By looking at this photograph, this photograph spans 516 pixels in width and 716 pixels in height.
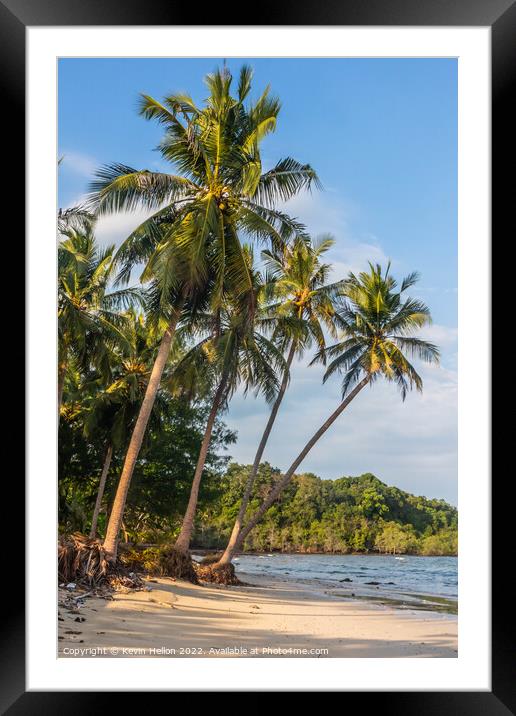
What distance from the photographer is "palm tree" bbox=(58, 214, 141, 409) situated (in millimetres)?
8477

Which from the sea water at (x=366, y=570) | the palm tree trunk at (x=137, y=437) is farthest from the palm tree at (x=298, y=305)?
the sea water at (x=366, y=570)

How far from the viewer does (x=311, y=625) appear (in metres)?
7.87

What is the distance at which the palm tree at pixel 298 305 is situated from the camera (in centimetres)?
980

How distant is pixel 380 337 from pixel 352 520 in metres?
5.79

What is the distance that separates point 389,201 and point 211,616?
6.40 m

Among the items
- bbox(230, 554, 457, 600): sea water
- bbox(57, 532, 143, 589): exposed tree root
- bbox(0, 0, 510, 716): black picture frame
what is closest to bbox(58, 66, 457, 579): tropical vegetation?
bbox(57, 532, 143, 589): exposed tree root

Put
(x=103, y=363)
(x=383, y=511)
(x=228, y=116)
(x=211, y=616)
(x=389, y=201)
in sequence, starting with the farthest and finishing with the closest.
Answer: (x=383, y=511)
(x=389, y=201)
(x=103, y=363)
(x=211, y=616)
(x=228, y=116)

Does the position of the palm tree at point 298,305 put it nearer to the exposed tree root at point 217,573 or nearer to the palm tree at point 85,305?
the exposed tree root at point 217,573

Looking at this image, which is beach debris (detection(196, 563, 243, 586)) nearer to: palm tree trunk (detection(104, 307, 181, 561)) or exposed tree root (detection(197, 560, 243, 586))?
exposed tree root (detection(197, 560, 243, 586))

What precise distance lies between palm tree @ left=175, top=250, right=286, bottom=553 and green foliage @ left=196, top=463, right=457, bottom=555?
5.24 meters

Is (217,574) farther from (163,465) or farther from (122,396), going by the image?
(163,465)

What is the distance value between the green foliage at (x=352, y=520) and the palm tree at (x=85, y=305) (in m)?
6.01
